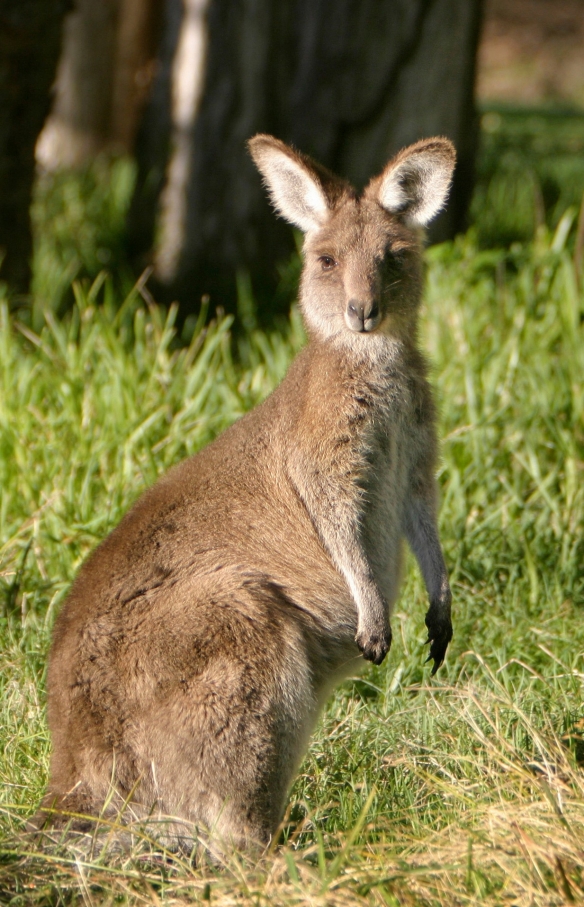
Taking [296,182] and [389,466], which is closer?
[389,466]

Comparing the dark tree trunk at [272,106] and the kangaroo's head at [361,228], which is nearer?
the kangaroo's head at [361,228]

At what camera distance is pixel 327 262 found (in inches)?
136

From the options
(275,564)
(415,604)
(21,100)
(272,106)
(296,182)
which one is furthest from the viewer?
(272,106)

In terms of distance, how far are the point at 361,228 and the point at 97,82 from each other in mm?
9219

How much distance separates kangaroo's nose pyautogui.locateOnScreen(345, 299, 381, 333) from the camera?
3.23m

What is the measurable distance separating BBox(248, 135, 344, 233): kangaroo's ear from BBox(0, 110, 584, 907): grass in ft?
4.46

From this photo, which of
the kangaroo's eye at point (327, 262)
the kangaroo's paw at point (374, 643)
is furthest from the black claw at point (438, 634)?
the kangaroo's eye at point (327, 262)

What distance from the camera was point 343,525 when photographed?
327 centimetres

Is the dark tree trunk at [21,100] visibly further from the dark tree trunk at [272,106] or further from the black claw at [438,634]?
the black claw at [438,634]

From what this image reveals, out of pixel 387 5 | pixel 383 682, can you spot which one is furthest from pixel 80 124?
pixel 383 682

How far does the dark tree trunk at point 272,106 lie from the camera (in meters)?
6.70

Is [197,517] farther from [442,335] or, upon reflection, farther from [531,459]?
[442,335]

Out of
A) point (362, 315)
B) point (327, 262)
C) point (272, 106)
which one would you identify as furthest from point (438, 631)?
point (272, 106)

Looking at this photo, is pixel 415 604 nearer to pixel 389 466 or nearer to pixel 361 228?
pixel 389 466
